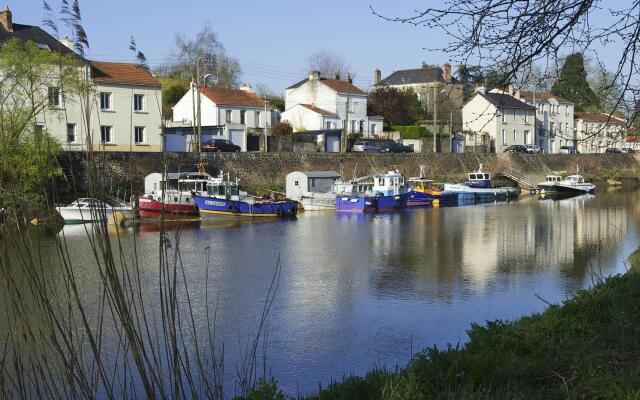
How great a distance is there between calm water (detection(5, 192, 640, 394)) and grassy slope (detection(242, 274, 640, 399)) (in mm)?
1721

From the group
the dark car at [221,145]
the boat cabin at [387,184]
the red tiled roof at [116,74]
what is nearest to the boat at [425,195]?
the boat cabin at [387,184]

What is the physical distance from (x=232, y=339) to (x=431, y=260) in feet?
31.7

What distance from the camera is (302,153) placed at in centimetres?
4400

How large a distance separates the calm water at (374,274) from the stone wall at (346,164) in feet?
22.5

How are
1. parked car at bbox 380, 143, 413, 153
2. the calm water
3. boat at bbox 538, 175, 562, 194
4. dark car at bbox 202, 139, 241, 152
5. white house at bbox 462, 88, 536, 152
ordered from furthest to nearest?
1. white house at bbox 462, 88, 536, 152
2. parked car at bbox 380, 143, 413, 153
3. boat at bbox 538, 175, 562, 194
4. dark car at bbox 202, 139, 241, 152
5. the calm water

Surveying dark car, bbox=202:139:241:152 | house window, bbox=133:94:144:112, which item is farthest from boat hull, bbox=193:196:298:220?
dark car, bbox=202:139:241:152

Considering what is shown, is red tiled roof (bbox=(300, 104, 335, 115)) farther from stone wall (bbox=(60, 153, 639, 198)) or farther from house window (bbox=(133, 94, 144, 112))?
house window (bbox=(133, 94, 144, 112))

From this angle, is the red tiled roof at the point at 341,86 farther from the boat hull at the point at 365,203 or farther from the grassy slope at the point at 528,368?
the grassy slope at the point at 528,368

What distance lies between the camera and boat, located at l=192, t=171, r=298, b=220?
32.0m

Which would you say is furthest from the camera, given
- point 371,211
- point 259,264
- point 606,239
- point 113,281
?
point 371,211

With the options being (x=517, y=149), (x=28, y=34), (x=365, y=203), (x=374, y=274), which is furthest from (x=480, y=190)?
(x=374, y=274)

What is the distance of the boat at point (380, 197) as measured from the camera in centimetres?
3662

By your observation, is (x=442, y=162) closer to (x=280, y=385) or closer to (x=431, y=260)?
(x=431, y=260)

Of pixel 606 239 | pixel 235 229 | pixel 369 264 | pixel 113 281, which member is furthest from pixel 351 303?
pixel 235 229
